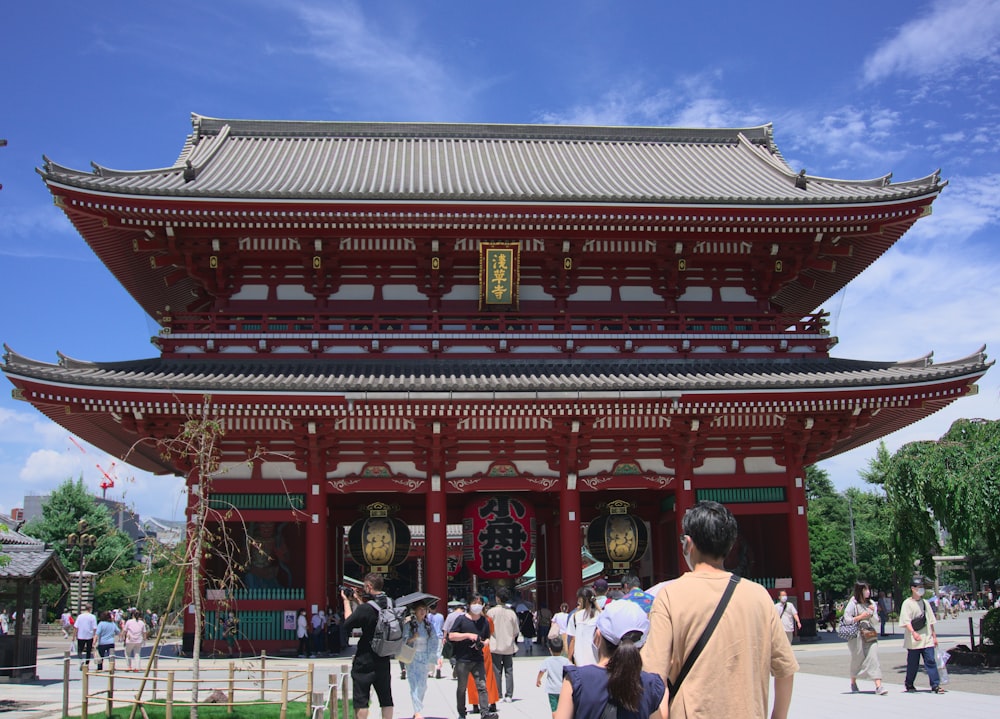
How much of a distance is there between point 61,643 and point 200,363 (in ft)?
89.3

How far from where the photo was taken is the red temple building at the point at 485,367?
780 inches

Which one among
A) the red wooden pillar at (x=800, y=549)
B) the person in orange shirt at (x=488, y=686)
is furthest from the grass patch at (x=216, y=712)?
the red wooden pillar at (x=800, y=549)

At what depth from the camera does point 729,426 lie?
2134cm

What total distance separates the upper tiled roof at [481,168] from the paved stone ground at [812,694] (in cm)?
1063

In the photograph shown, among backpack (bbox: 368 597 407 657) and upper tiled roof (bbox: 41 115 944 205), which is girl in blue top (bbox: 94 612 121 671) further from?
backpack (bbox: 368 597 407 657)

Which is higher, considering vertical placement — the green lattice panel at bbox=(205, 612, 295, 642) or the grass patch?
the green lattice panel at bbox=(205, 612, 295, 642)

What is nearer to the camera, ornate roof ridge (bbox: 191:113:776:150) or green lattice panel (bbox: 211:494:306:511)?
green lattice panel (bbox: 211:494:306:511)

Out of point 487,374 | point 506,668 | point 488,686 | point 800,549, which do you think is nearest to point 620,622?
point 488,686

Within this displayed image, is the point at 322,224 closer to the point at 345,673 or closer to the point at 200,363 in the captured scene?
the point at 200,363

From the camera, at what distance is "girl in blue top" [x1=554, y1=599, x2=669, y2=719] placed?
4.77m

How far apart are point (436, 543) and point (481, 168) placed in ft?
40.4

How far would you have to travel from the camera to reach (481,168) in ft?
89.4

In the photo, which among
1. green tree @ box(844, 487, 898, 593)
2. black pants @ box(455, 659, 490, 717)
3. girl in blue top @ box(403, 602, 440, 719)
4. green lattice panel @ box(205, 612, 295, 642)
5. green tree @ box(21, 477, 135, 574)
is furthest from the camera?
green tree @ box(21, 477, 135, 574)

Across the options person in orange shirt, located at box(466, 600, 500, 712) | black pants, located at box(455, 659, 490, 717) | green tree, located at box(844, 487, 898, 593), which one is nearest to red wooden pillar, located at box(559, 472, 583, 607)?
person in orange shirt, located at box(466, 600, 500, 712)
